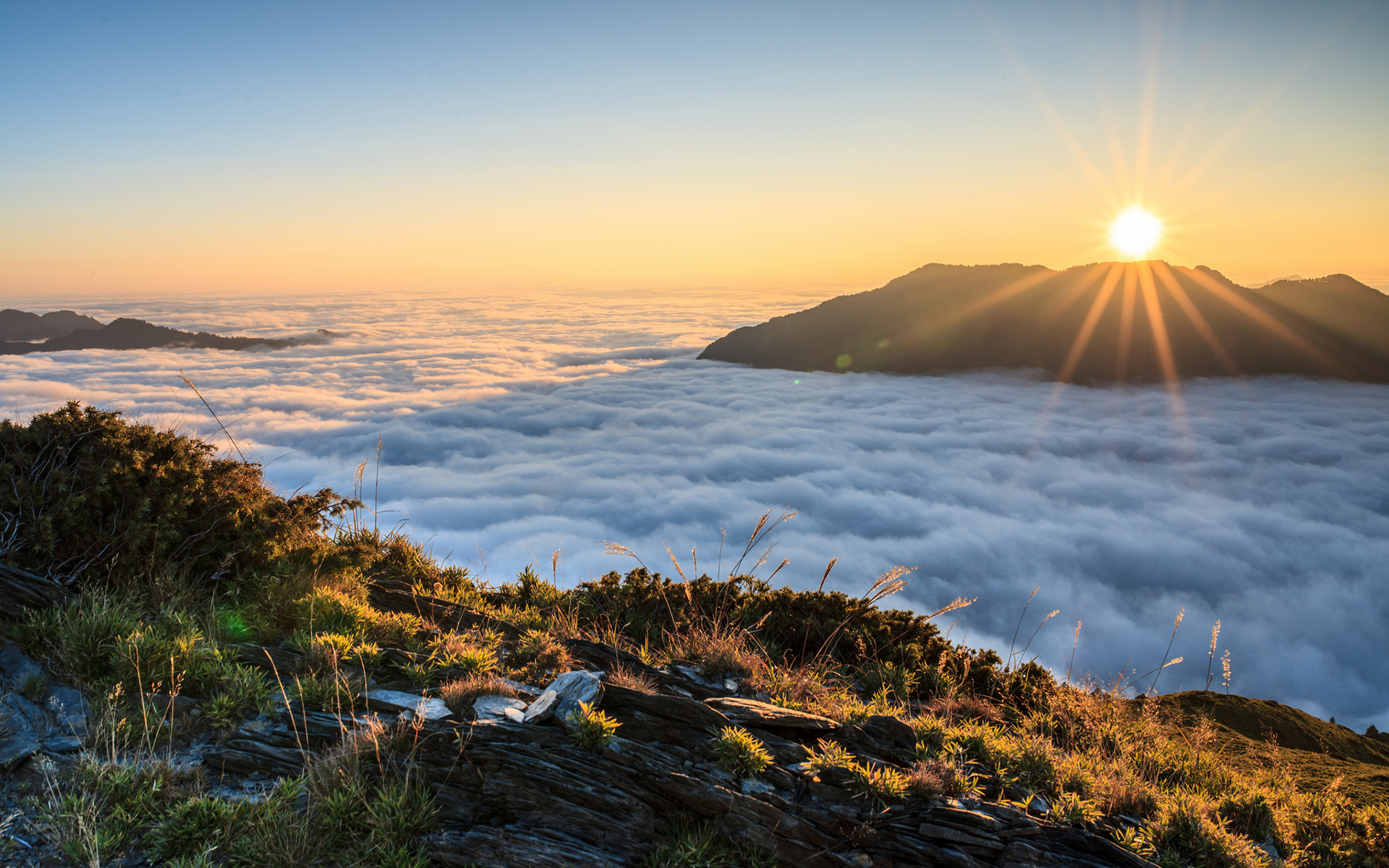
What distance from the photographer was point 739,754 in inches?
160

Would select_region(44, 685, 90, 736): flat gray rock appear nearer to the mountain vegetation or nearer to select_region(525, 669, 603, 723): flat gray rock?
the mountain vegetation

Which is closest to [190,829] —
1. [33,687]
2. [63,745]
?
[63,745]

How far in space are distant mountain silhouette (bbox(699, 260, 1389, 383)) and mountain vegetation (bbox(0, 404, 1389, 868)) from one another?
183029 millimetres

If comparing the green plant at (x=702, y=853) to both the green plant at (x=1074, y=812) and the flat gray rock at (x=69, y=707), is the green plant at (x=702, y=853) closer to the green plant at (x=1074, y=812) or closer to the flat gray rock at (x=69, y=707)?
the green plant at (x=1074, y=812)

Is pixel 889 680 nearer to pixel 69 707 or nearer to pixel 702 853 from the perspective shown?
pixel 702 853

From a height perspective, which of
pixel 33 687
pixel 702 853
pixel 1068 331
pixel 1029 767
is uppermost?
pixel 1068 331

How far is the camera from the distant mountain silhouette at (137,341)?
456 ft

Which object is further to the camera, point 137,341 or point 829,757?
point 137,341

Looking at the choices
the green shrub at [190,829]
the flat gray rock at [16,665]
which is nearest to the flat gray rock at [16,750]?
the flat gray rock at [16,665]

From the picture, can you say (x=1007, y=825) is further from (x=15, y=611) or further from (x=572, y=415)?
(x=572, y=415)

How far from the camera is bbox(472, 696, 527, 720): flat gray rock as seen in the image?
4230mm

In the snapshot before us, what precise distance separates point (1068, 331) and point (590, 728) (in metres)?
219

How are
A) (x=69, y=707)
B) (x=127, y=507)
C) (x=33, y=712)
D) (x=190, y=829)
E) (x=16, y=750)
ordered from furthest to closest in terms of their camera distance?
(x=127, y=507) → (x=69, y=707) → (x=33, y=712) → (x=16, y=750) → (x=190, y=829)

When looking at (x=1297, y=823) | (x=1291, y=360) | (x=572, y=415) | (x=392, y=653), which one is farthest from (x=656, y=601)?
(x=1291, y=360)
